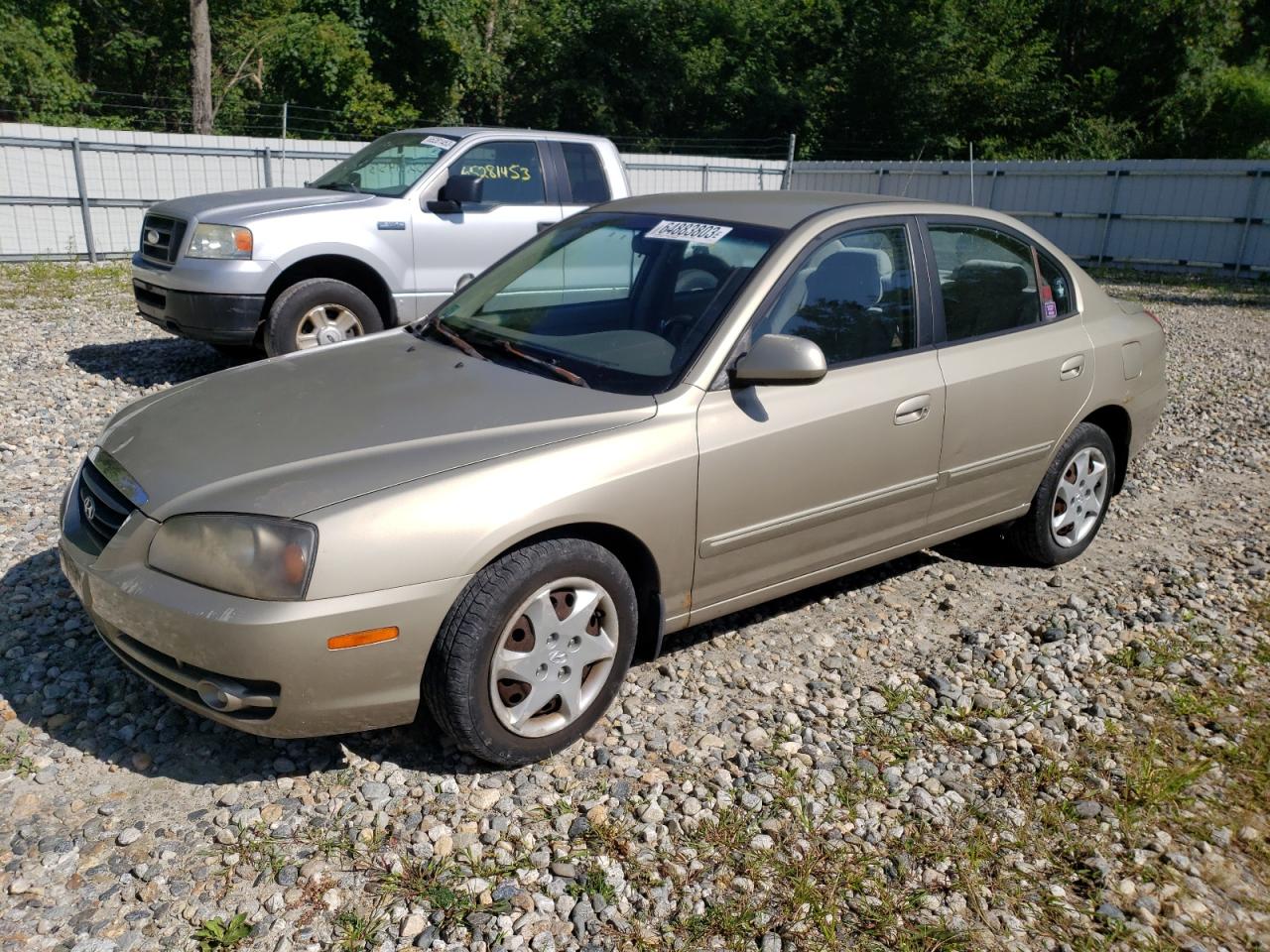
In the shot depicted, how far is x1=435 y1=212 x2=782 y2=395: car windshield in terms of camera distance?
370 cm

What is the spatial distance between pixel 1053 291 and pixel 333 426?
3287 mm

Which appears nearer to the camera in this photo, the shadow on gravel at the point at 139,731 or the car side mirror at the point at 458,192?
the shadow on gravel at the point at 139,731

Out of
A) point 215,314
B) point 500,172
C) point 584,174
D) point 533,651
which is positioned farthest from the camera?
point 584,174

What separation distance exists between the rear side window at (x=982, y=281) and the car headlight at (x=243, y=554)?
8.85 ft

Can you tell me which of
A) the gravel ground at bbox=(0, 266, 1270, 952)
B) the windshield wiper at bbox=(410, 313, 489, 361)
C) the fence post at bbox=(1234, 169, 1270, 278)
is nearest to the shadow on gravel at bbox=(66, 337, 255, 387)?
the gravel ground at bbox=(0, 266, 1270, 952)

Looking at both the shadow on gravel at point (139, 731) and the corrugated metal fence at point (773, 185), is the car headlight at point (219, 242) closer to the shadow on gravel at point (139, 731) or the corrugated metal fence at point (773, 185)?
the shadow on gravel at point (139, 731)

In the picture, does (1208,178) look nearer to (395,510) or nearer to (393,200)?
(393,200)

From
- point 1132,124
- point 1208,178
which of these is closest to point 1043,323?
point 1208,178

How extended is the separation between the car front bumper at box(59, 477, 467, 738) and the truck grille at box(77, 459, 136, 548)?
112 mm

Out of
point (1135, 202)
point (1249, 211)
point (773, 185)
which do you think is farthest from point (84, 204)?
point (1249, 211)

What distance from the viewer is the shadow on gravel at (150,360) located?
319 inches

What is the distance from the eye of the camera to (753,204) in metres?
4.28

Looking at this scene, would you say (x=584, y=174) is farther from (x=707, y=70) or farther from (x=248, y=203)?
(x=707, y=70)

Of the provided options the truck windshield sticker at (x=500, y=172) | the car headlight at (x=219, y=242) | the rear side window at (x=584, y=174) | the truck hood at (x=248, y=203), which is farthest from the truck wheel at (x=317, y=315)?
the rear side window at (x=584, y=174)
